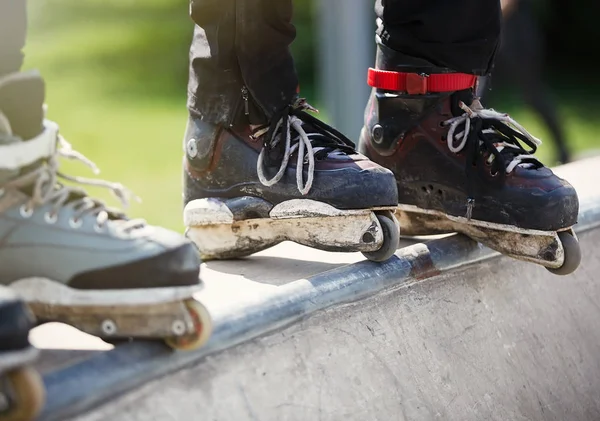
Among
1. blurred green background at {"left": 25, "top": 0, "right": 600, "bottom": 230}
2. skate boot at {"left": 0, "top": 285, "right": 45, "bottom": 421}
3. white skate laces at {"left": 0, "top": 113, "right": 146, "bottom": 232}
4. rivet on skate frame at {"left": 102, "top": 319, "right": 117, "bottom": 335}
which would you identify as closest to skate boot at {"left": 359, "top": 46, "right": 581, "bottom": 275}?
white skate laces at {"left": 0, "top": 113, "right": 146, "bottom": 232}

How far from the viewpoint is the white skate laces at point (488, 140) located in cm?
246

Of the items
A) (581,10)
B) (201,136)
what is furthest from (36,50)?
(201,136)

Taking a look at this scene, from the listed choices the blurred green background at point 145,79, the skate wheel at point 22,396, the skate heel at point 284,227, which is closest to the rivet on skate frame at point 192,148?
the skate heel at point 284,227

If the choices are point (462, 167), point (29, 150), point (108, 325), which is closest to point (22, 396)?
point (108, 325)

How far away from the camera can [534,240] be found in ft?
8.03

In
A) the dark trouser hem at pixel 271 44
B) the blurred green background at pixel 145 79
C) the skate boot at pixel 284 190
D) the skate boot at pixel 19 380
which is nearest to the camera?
the skate boot at pixel 19 380

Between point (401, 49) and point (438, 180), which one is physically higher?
point (401, 49)

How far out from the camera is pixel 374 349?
7.36 ft

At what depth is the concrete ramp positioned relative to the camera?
69.7 inches

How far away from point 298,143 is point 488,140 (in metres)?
0.50

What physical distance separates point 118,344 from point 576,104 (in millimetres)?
10531

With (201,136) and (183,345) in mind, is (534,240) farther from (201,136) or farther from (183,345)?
(183,345)

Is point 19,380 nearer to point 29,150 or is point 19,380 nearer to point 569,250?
point 29,150

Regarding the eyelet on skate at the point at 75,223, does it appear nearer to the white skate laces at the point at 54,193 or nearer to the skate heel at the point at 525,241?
the white skate laces at the point at 54,193
